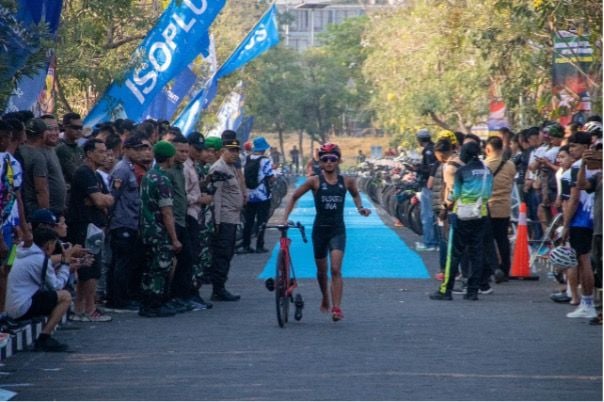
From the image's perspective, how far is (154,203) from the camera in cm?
1608

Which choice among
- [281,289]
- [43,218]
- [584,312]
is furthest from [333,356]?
[584,312]

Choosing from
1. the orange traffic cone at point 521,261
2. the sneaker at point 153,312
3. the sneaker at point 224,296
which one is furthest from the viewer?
the orange traffic cone at point 521,261

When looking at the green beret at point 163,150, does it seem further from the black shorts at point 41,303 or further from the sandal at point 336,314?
the black shorts at point 41,303

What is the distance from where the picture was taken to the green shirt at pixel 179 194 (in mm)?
16609

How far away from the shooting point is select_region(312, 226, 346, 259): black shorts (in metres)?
15.8

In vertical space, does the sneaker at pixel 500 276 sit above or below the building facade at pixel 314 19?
below

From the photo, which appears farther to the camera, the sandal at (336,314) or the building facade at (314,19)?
the building facade at (314,19)

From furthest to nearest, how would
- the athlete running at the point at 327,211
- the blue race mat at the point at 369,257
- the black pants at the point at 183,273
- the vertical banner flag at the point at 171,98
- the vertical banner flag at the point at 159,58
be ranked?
1. the vertical banner flag at the point at 171,98
2. the vertical banner flag at the point at 159,58
3. the blue race mat at the point at 369,257
4. the black pants at the point at 183,273
5. the athlete running at the point at 327,211

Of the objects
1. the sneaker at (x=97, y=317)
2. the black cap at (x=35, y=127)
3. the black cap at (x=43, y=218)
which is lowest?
the sneaker at (x=97, y=317)

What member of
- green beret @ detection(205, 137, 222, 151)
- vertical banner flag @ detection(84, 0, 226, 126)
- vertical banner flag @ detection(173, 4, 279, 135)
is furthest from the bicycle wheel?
vertical banner flag @ detection(173, 4, 279, 135)

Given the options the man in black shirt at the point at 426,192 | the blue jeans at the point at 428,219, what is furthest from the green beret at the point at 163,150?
the blue jeans at the point at 428,219

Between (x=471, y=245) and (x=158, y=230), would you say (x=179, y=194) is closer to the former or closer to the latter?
(x=158, y=230)

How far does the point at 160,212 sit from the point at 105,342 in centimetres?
240

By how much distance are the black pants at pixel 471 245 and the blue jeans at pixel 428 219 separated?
313 inches
